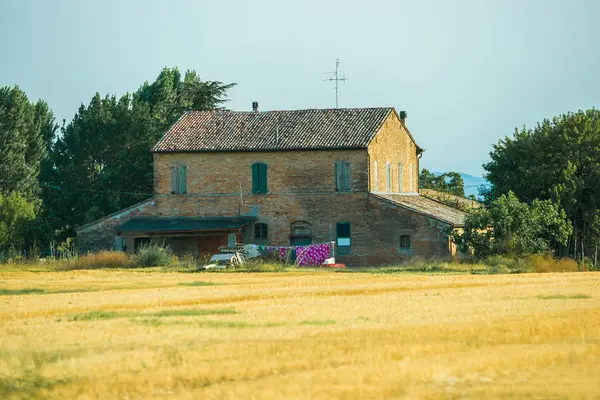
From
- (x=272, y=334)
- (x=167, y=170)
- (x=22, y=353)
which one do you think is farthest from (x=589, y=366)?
(x=167, y=170)

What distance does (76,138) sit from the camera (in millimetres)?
66500

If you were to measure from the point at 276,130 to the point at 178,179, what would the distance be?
5.46 m

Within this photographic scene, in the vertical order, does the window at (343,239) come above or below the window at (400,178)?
below

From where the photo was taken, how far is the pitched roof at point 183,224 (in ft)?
168

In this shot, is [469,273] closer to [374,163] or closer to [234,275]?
[234,275]

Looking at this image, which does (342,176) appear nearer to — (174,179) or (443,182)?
(174,179)

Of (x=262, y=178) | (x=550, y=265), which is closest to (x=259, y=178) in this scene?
(x=262, y=178)

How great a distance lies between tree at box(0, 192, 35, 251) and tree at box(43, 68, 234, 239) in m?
2.43

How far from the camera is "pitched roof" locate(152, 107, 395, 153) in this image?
5238cm

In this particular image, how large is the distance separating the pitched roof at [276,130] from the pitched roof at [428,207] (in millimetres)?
3358

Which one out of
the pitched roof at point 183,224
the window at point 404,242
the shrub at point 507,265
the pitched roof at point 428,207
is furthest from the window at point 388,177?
the shrub at point 507,265

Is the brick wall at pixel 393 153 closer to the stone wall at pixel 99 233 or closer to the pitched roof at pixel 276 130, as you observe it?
the pitched roof at pixel 276 130

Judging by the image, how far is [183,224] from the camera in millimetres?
52562

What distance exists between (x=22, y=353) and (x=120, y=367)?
1.93 m
